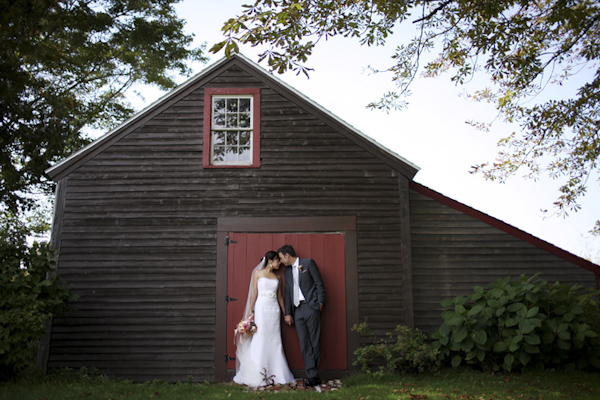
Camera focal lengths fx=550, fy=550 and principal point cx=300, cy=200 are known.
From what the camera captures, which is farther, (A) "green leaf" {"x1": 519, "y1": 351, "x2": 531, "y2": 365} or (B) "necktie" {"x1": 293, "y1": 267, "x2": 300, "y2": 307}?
(B) "necktie" {"x1": 293, "y1": 267, "x2": 300, "y2": 307}

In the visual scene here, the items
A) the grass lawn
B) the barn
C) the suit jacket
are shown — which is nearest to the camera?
the grass lawn

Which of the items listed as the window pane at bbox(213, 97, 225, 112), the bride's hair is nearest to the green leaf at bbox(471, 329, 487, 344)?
the bride's hair

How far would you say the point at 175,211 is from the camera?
1055 centimetres

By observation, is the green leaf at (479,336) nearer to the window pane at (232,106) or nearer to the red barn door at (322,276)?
the red barn door at (322,276)

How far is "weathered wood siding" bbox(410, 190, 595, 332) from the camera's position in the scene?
10.6m

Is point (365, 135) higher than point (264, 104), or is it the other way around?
point (264, 104)

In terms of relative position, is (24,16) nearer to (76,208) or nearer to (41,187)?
(76,208)

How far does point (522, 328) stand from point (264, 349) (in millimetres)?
4296

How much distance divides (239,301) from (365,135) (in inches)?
156

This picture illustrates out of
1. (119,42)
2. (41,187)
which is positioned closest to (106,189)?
(41,187)

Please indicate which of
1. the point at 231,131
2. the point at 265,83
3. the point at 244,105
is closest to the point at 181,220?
the point at 231,131

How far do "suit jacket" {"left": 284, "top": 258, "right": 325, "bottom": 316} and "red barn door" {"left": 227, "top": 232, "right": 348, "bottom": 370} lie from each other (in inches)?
14.9

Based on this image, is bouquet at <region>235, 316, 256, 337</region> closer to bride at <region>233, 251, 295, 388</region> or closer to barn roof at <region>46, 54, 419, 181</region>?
bride at <region>233, 251, 295, 388</region>

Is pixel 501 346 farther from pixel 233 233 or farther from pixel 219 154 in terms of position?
pixel 219 154
